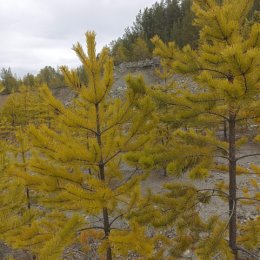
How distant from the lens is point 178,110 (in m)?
4.59

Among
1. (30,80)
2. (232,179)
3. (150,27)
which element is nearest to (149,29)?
(150,27)

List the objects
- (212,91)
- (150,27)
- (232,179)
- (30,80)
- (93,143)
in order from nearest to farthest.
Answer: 1. (212,91)
2. (93,143)
3. (232,179)
4. (150,27)
5. (30,80)

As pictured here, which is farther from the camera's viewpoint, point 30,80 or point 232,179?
point 30,80

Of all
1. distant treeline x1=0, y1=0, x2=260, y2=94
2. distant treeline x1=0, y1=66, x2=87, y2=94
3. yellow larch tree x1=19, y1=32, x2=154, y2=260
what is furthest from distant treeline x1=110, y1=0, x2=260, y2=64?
yellow larch tree x1=19, y1=32, x2=154, y2=260

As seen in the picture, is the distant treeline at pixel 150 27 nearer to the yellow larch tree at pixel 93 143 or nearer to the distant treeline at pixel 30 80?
the distant treeline at pixel 30 80

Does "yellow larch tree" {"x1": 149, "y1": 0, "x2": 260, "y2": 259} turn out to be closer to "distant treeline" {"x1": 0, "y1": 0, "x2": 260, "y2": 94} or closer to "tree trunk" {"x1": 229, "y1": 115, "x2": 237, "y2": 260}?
"tree trunk" {"x1": 229, "y1": 115, "x2": 237, "y2": 260}

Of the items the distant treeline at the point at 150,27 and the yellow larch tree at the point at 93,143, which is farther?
the distant treeline at the point at 150,27

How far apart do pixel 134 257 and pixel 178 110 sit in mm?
6274

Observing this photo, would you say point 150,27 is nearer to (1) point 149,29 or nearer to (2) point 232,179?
(1) point 149,29

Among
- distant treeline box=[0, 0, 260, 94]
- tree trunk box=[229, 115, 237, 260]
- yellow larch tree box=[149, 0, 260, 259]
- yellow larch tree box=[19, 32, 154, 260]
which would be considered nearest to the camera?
yellow larch tree box=[149, 0, 260, 259]

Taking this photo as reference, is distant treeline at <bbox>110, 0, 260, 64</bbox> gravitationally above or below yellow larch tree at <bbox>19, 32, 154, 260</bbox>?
above

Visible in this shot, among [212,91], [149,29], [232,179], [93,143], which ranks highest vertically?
[149,29]

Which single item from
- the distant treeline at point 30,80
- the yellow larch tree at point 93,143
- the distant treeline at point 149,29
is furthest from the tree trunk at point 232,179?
the distant treeline at point 149,29

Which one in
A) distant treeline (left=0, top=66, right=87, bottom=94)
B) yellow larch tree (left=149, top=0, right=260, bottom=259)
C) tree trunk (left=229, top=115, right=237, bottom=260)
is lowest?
tree trunk (left=229, top=115, right=237, bottom=260)
